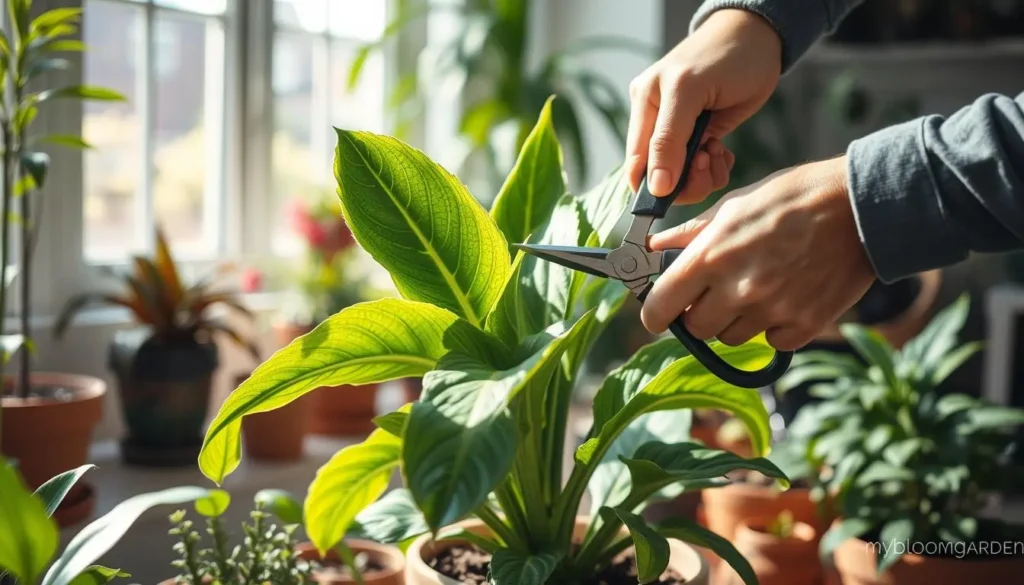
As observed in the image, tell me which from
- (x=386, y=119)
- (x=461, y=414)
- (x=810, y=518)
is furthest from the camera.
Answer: (x=386, y=119)

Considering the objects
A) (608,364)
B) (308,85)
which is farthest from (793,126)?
(308,85)

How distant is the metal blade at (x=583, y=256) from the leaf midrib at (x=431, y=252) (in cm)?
8

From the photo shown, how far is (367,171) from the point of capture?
810 mm

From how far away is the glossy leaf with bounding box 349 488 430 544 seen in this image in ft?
2.89

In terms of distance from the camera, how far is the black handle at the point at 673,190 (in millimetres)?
841

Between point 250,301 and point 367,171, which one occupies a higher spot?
point 367,171

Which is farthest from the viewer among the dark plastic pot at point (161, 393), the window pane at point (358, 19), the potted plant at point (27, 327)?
the window pane at point (358, 19)

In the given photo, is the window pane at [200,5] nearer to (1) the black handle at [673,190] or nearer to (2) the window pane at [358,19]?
(2) the window pane at [358,19]

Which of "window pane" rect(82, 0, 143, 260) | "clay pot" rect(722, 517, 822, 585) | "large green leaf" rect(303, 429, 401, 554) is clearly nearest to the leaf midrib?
"large green leaf" rect(303, 429, 401, 554)

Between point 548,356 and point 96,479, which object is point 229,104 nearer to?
point 96,479

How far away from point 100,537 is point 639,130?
539 millimetres

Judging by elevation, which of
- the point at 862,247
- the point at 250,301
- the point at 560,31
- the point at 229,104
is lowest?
the point at 250,301

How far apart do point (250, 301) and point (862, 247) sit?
5.16ft

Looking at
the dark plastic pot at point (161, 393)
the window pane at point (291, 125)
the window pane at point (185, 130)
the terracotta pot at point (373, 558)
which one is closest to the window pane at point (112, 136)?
the window pane at point (185, 130)
